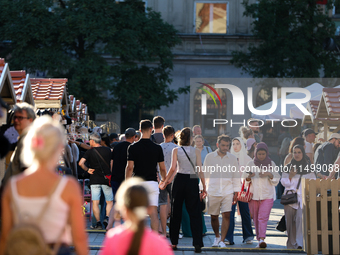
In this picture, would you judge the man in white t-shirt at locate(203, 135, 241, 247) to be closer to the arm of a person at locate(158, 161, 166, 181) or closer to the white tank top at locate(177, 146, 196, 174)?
the white tank top at locate(177, 146, 196, 174)

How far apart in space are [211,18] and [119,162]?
2566cm

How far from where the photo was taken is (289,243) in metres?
8.53

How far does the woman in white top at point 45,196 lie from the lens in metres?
3.31

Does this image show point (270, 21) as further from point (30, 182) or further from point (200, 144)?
point (30, 182)

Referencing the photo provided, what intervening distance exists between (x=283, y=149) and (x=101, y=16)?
681 inches

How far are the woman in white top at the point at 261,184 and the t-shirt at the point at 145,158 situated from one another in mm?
1702

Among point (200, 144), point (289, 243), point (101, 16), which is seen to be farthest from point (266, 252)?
point (101, 16)

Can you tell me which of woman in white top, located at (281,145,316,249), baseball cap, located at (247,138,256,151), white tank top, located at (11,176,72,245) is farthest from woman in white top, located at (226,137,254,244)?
white tank top, located at (11,176,72,245)

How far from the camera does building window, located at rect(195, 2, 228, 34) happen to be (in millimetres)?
33469

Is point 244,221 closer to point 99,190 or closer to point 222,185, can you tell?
point 222,185

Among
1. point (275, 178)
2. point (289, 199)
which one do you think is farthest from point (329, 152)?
point (289, 199)

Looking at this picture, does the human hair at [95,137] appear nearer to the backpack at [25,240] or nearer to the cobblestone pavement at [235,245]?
the cobblestone pavement at [235,245]

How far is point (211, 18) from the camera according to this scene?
1319 inches

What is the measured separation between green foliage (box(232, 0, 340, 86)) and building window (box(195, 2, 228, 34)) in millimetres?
5107
